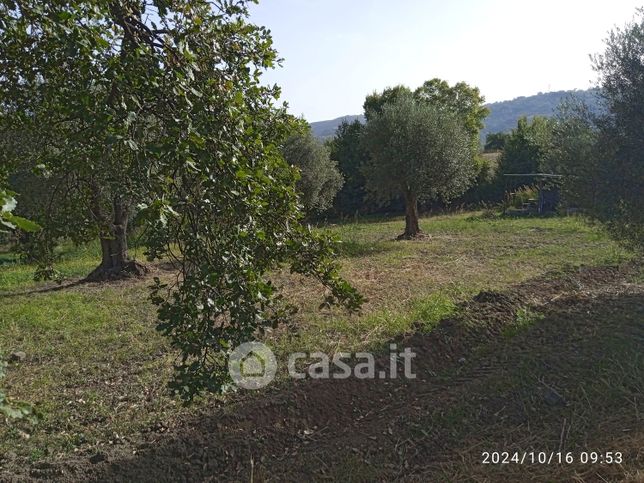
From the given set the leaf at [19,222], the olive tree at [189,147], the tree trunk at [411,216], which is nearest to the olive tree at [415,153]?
the tree trunk at [411,216]

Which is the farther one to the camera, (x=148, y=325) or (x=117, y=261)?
(x=117, y=261)

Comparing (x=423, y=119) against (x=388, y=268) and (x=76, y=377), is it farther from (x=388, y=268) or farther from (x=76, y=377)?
(x=76, y=377)

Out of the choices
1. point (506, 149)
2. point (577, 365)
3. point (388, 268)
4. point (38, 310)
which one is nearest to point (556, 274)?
point (388, 268)

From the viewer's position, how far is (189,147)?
219 centimetres

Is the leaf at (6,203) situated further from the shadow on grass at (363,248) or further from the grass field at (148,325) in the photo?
the shadow on grass at (363,248)

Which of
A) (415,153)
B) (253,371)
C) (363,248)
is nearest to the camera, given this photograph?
(253,371)

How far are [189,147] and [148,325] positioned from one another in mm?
6236

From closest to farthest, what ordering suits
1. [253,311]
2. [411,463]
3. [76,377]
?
[253,311]
[411,463]
[76,377]

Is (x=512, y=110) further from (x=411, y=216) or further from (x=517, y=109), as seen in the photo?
(x=411, y=216)

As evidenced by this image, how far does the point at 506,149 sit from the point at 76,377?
86.3 feet

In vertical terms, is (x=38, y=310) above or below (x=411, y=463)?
above

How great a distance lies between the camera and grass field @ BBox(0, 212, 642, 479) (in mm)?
4559

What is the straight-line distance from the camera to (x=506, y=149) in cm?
2781
